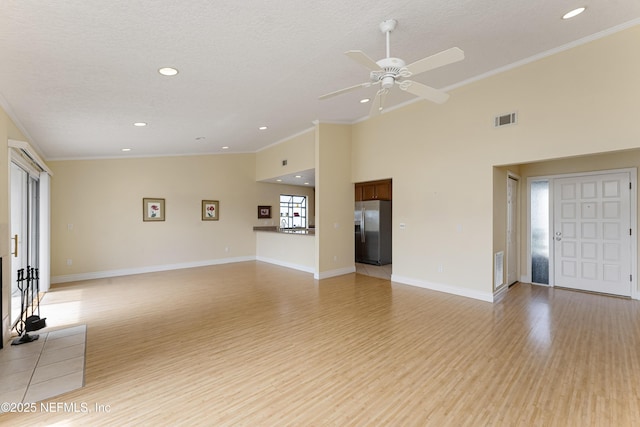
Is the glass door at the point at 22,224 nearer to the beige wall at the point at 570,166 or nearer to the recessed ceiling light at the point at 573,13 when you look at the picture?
the recessed ceiling light at the point at 573,13

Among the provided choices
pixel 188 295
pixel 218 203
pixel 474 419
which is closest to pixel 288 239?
pixel 218 203

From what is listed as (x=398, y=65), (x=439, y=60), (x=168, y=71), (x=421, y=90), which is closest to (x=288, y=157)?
(x=168, y=71)

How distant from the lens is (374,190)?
7.64 m

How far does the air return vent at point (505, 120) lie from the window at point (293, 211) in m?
6.48

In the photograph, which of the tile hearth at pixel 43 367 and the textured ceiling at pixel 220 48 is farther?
the tile hearth at pixel 43 367

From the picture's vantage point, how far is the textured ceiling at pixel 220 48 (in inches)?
87.2

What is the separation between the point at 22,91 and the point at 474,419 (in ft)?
15.9

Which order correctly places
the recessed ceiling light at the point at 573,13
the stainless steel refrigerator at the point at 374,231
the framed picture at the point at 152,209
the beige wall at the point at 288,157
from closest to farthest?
the recessed ceiling light at the point at 573,13 → the beige wall at the point at 288,157 → the framed picture at the point at 152,209 → the stainless steel refrigerator at the point at 374,231

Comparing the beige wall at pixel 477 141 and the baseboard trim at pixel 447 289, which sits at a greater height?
the beige wall at pixel 477 141

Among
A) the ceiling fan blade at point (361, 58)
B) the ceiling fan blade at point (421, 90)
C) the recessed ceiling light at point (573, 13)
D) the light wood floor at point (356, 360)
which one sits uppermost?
the recessed ceiling light at point (573, 13)

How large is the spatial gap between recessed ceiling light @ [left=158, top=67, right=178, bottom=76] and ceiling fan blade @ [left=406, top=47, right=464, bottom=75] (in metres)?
2.29

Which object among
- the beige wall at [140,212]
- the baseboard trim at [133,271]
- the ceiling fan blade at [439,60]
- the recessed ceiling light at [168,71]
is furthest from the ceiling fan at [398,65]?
the baseboard trim at [133,271]

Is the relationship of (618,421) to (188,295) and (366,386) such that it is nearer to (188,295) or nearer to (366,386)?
(366,386)

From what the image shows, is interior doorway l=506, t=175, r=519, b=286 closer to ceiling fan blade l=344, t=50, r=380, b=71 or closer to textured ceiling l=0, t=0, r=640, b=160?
textured ceiling l=0, t=0, r=640, b=160
